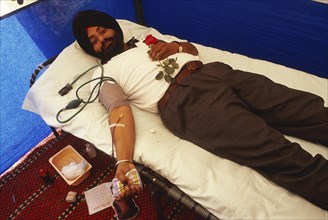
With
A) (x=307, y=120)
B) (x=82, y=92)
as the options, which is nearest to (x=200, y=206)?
(x=307, y=120)

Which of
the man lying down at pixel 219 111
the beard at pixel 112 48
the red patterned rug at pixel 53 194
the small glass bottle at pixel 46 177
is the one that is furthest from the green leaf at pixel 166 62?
the small glass bottle at pixel 46 177

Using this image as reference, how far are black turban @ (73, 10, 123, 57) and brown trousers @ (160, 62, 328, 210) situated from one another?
0.69m

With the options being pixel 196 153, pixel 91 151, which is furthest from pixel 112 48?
pixel 196 153

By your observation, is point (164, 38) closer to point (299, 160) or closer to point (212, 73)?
point (212, 73)

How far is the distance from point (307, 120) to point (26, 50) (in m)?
1.61

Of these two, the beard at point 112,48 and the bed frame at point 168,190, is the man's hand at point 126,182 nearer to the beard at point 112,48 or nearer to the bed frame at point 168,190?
the bed frame at point 168,190

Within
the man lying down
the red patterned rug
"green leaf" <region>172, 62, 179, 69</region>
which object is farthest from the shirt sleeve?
the red patterned rug

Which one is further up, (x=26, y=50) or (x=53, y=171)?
(x=26, y=50)

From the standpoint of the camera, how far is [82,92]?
1439 mm

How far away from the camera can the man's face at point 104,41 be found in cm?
151

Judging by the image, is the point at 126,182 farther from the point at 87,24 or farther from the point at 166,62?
the point at 87,24

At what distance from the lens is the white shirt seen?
4.12ft

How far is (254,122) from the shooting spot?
990 mm

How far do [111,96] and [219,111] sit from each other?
0.51 m
